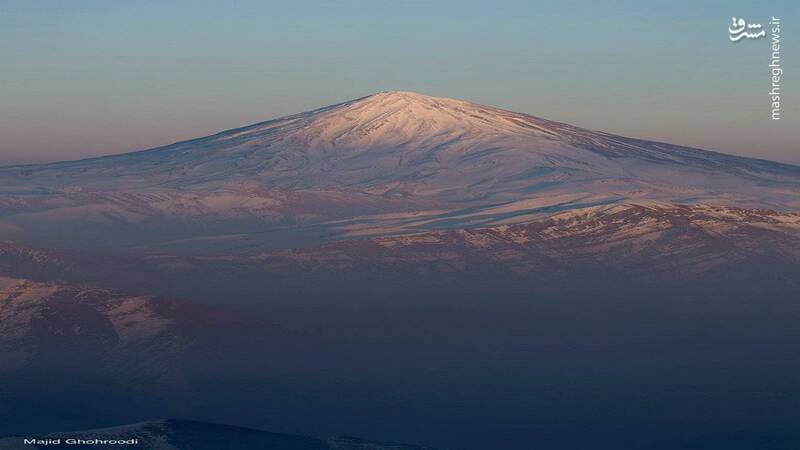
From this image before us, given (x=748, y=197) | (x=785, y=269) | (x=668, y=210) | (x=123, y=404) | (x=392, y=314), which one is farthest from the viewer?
(x=748, y=197)

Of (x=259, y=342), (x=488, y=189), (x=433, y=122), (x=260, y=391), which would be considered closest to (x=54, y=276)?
(x=259, y=342)

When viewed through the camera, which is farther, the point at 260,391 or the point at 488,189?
the point at 488,189

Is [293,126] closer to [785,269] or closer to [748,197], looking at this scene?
[748,197]

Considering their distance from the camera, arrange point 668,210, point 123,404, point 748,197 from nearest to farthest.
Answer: point 123,404 → point 668,210 → point 748,197

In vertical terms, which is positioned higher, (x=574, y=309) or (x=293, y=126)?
(x=293, y=126)

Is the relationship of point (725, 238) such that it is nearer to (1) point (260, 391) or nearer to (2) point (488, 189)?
(2) point (488, 189)

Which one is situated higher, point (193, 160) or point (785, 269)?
point (193, 160)

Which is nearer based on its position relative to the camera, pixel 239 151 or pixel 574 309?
pixel 574 309

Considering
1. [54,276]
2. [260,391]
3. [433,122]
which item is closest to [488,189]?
[433,122]

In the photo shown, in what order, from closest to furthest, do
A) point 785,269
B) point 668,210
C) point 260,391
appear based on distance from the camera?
1. point 260,391
2. point 785,269
3. point 668,210
